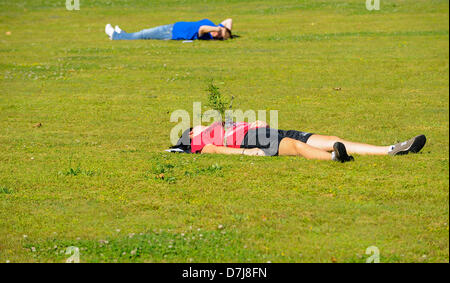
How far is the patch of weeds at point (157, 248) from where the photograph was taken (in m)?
5.91

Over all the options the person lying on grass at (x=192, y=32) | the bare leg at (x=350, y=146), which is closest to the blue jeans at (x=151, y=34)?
the person lying on grass at (x=192, y=32)

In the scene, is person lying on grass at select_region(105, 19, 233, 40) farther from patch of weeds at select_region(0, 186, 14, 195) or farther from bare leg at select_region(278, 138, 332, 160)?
patch of weeds at select_region(0, 186, 14, 195)

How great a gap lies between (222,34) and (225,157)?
1370cm

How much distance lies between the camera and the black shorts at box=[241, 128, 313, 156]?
9172mm

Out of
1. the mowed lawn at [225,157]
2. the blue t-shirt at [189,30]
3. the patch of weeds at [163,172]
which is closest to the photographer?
the mowed lawn at [225,157]

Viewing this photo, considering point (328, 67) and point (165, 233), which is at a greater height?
point (328, 67)

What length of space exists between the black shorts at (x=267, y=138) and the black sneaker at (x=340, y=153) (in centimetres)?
94

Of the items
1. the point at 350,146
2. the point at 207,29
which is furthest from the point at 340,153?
the point at 207,29

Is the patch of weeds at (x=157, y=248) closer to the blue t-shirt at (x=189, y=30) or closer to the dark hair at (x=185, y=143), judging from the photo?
the dark hair at (x=185, y=143)

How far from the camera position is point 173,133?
11367 millimetres

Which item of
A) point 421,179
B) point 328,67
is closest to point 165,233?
point 421,179

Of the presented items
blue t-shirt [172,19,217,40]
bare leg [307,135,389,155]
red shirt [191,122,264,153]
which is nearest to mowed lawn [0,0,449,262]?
bare leg [307,135,389,155]
